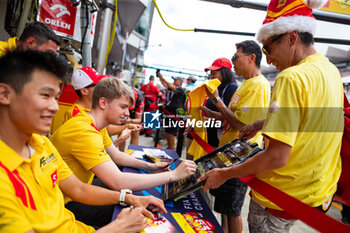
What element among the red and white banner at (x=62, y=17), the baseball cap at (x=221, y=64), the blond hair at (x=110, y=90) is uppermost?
the red and white banner at (x=62, y=17)

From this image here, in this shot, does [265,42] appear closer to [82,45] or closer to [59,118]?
[82,45]

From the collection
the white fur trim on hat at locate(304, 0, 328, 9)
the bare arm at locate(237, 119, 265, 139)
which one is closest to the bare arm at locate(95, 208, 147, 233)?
the bare arm at locate(237, 119, 265, 139)

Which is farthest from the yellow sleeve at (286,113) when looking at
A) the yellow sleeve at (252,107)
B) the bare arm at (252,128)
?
the yellow sleeve at (252,107)

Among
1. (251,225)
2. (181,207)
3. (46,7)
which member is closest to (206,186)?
(181,207)

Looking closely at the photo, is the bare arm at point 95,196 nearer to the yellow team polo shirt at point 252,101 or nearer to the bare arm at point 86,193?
the bare arm at point 86,193

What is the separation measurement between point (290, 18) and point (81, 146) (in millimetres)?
1603

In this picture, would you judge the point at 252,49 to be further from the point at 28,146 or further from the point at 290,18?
the point at 28,146

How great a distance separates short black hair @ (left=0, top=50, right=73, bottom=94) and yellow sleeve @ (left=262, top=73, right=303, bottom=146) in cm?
108

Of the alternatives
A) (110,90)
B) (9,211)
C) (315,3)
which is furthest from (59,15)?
(315,3)

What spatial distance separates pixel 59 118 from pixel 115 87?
1.65 m

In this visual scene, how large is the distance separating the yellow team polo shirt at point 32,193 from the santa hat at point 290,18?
1484 mm

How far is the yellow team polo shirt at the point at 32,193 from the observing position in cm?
79

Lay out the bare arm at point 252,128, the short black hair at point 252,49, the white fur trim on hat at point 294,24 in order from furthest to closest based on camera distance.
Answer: the short black hair at point 252,49
the bare arm at point 252,128
the white fur trim on hat at point 294,24

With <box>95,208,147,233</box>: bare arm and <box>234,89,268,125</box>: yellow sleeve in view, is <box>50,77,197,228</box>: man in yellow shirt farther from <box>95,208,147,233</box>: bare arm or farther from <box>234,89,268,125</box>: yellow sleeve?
<box>234,89,268,125</box>: yellow sleeve
